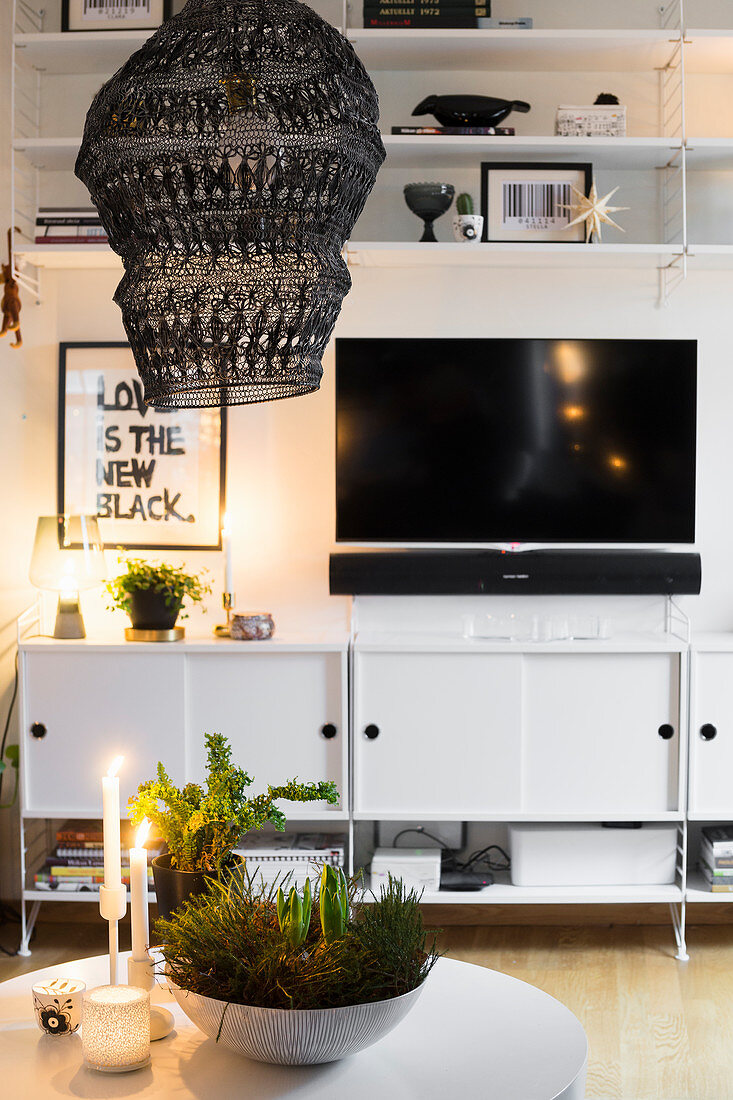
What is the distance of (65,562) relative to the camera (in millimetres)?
3180

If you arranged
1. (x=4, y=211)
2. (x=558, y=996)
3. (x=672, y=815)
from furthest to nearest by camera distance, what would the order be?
(x=4, y=211) → (x=672, y=815) → (x=558, y=996)

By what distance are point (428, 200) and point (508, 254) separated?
0.28 metres

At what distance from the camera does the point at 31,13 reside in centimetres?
326

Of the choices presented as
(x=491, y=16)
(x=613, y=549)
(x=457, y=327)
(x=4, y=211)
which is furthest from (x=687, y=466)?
(x=4, y=211)

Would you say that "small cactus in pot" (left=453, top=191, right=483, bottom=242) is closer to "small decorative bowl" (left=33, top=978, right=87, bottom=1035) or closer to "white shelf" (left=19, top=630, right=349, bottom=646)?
"white shelf" (left=19, top=630, right=349, bottom=646)

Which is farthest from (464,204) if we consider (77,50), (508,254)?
(77,50)

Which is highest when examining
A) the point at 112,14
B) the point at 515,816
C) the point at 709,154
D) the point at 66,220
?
the point at 112,14

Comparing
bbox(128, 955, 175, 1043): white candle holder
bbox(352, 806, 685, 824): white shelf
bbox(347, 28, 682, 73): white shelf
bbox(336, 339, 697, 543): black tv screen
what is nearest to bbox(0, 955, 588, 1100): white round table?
bbox(128, 955, 175, 1043): white candle holder

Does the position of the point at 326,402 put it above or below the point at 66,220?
below

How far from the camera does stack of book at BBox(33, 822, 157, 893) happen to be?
3061mm

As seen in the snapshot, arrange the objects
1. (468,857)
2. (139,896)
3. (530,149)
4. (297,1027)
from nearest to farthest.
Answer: (297,1027), (139,896), (530,149), (468,857)

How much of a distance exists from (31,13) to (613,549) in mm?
2426

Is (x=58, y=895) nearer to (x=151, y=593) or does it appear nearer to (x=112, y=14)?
(x=151, y=593)

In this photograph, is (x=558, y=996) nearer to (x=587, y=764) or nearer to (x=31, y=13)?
(x=587, y=764)
